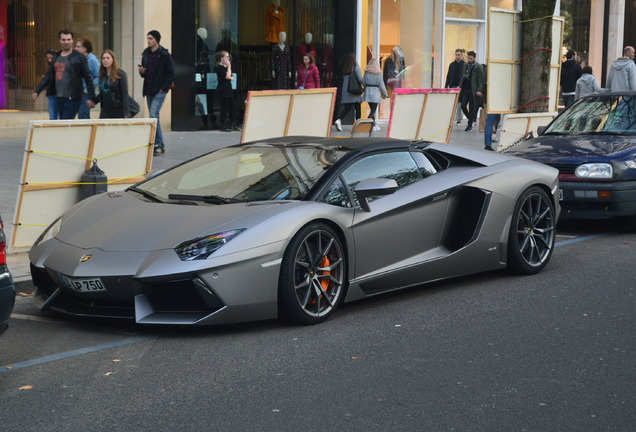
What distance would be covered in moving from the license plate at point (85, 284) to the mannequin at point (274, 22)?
1843 centimetres

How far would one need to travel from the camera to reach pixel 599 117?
12.1 m

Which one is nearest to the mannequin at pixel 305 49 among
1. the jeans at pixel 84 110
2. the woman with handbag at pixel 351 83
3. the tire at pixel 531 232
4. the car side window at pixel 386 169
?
the woman with handbag at pixel 351 83

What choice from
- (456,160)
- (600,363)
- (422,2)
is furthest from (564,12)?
(600,363)

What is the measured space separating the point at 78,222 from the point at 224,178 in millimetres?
1055

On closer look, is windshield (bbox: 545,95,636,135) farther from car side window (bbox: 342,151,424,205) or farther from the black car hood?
car side window (bbox: 342,151,424,205)

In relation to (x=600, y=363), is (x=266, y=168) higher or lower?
higher

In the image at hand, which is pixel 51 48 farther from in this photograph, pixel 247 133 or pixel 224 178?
pixel 224 178

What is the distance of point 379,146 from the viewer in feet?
25.4

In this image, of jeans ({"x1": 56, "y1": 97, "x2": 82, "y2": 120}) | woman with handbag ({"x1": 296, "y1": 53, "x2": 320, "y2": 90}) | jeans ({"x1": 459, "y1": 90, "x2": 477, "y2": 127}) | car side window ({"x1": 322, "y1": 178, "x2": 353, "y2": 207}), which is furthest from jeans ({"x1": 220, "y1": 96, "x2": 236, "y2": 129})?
car side window ({"x1": 322, "y1": 178, "x2": 353, "y2": 207})

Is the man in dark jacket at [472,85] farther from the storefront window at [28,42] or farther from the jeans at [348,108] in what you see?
the storefront window at [28,42]

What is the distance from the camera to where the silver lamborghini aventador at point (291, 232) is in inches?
249

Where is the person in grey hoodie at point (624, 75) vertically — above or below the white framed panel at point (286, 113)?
above

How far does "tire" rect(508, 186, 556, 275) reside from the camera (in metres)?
8.37

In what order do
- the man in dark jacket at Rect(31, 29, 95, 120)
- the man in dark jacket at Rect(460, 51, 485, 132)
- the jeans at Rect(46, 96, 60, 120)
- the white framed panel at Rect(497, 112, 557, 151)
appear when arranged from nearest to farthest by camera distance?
the white framed panel at Rect(497, 112, 557, 151) < the man in dark jacket at Rect(31, 29, 95, 120) < the jeans at Rect(46, 96, 60, 120) < the man in dark jacket at Rect(460, 51, 485, 132)
